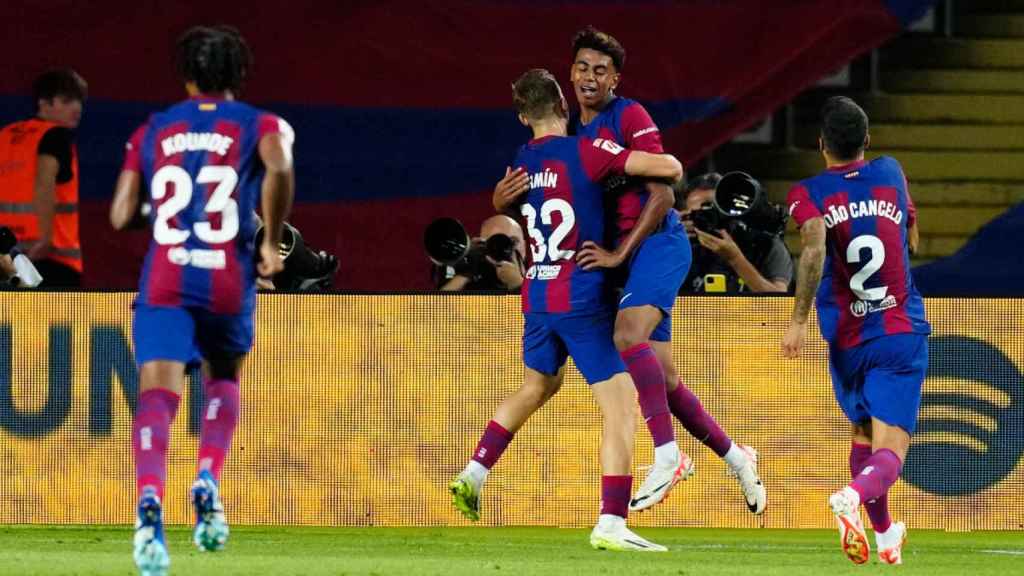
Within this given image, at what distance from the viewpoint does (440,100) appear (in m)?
13.8

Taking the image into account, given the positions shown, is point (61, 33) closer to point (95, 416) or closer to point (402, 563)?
point (95, 416)

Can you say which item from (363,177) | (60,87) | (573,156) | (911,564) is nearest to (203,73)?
(573,156)

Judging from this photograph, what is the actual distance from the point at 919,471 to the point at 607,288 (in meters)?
2.36

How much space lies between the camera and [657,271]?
345 inches

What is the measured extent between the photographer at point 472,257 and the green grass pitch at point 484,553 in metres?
1.33

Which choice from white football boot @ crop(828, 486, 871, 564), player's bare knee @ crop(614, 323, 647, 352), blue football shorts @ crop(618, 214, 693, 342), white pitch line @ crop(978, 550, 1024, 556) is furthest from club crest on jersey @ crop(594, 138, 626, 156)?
white pitch line @ crop(978, 550, 1024, 556)

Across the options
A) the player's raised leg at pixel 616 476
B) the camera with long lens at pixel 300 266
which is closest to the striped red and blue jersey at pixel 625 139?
the player's raised leg at pixel 616 476

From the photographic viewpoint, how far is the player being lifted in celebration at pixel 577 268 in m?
8.59

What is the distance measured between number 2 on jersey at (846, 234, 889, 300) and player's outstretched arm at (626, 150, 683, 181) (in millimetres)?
800

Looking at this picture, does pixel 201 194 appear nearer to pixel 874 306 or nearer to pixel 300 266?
pixel 874 306

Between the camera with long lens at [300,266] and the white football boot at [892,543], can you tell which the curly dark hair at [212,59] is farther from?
the camera with long lens at [300,266]

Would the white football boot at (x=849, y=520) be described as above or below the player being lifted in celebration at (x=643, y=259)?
below

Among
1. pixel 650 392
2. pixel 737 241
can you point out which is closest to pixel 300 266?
pixel 737 241

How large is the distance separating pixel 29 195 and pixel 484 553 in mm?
3629
